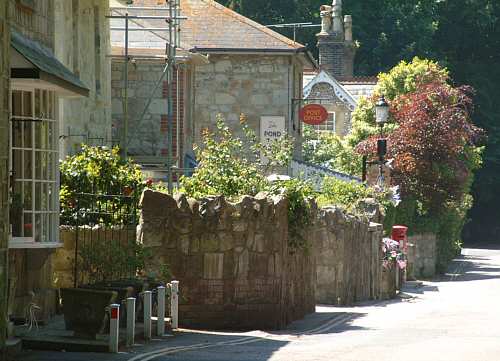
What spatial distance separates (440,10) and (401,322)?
47336 mm

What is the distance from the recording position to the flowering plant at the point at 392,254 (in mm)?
33844

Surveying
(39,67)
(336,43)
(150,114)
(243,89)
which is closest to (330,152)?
(243,89)

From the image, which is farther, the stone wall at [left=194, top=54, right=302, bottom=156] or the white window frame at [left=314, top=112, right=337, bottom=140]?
the white window frame at [left=314, top=112, right=337, bottom=140]

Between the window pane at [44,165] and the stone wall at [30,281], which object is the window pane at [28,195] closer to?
the window pane at [44,165]

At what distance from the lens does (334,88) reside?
56.5 metres

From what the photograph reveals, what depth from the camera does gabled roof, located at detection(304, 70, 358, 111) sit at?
55.8 m

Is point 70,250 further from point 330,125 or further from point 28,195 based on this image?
point 330,125

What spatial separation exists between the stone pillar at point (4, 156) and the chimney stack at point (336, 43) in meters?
44.7

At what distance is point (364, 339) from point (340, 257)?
31.2 feet

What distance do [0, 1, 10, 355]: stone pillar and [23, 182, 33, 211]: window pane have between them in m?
3.79

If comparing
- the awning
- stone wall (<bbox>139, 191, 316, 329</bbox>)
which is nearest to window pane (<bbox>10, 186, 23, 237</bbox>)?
the awning

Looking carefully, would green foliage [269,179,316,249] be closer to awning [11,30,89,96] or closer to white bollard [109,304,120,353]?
awning [11,30,89,96]

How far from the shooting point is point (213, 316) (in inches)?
866

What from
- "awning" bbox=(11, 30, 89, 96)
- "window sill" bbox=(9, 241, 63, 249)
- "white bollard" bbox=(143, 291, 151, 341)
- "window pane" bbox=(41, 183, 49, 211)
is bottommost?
"white bollard" bbox=(143, 291, 151, 341)
